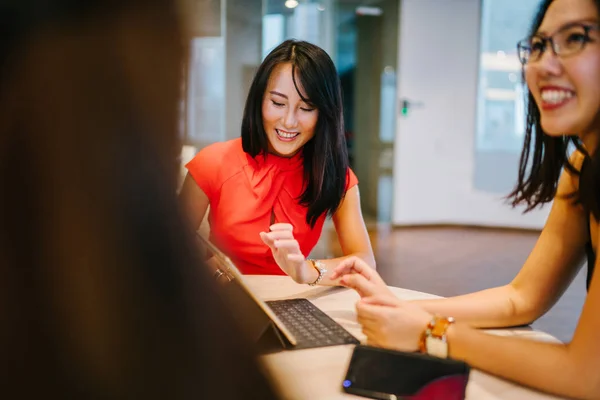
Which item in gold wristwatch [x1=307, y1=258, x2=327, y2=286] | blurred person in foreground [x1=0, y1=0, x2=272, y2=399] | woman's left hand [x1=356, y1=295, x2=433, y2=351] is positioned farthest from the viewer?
gold wristwatch [x1=307, y1=258, x2=327, y2=286]

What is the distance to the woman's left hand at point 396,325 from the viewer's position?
93cm

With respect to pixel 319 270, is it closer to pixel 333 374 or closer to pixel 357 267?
pixel 357 267

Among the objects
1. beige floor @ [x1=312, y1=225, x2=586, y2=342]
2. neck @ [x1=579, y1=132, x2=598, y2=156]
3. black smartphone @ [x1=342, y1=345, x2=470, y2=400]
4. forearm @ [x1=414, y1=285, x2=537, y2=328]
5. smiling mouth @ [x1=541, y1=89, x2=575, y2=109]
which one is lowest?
beige floor @ [x1=312, y1=225, x2=586, y2=342]

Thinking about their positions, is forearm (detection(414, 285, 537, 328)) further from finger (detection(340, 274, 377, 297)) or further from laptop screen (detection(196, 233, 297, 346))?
laptop screen (detection(196, 233, 297, 346))

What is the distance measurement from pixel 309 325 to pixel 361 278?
139mm

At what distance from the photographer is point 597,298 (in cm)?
82

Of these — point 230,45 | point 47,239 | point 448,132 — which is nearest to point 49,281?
point 47,239

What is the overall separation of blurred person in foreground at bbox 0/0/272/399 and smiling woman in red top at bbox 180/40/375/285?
1.39 meters

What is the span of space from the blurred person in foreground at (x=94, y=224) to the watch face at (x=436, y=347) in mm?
652

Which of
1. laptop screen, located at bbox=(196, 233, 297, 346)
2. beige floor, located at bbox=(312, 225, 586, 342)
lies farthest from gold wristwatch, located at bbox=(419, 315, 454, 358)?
beige floor, located at bbox=(312, 225, 586, 342)

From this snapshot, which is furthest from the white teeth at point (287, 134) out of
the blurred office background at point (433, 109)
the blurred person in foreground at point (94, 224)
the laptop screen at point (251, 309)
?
the blurred office background at point (433, 109)

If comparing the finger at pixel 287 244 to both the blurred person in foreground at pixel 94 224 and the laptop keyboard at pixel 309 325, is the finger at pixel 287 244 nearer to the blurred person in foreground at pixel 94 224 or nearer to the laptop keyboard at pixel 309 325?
the laptop keyboard at pixel 309 325

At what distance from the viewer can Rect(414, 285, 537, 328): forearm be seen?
112 cm

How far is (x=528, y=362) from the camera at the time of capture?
822 millimetres
